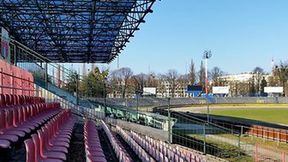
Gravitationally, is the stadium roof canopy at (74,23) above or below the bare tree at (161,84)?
above

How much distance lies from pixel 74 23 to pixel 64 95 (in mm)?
10550

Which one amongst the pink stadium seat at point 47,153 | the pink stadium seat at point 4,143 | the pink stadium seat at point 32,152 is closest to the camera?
the pink stadium seat at point 32,152

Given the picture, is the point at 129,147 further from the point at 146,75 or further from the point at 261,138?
the point at 146,75

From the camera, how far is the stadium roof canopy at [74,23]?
80.6ft

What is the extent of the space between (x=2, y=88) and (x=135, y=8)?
15250 mm

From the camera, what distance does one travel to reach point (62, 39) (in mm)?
37656

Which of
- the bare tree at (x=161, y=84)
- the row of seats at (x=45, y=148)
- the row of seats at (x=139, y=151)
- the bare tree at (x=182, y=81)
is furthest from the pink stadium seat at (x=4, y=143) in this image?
the bare tree at (x=182, y=81)

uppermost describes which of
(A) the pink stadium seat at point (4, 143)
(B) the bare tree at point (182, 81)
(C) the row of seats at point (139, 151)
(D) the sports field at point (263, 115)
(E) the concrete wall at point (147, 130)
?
(B) the bare tree at point (182, 81)

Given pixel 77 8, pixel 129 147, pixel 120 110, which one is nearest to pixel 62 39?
pixel 77 8

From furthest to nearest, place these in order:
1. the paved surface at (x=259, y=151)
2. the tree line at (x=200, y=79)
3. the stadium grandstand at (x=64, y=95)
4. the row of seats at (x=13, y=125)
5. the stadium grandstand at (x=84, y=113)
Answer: the tree line at (x=200, y=79) < the paved surface at (x=259, y=151) < the stadium grandstand at (x=84, y=113) < the stadium grandstand at (x=64, y=95) < the row of seats at (x=13, y=125)

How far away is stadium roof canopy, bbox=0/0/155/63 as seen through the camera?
2456 cm

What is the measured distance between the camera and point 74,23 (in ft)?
102

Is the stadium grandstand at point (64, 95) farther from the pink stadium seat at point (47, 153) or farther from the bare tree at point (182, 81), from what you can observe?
the bare tree at point (182, 81)

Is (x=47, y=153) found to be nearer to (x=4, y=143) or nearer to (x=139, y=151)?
(x=4, y=143)
